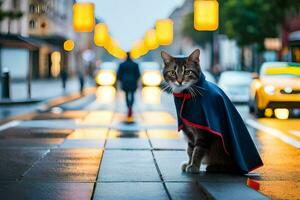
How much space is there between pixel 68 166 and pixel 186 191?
2417 mm

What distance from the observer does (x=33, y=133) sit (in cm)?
1374

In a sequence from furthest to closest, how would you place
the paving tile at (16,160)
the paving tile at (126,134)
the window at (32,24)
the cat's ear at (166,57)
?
1. the window at (32,24)
2. the paving tile at (126,134)
3. the paving tile at (16,160)
4. the cat's ear at (166,57)

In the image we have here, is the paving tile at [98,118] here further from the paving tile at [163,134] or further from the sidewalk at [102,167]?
the paving tile at [163,134]

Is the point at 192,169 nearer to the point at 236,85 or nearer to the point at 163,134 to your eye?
the point at 163,134

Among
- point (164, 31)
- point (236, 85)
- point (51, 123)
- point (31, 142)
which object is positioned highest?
point (164, 31)

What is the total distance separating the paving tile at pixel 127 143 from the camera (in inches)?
438

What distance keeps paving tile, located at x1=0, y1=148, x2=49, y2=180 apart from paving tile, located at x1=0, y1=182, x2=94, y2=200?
0.59m

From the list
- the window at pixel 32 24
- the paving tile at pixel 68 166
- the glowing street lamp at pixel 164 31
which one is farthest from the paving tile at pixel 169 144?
the glowing street lamp at pixel 164 31

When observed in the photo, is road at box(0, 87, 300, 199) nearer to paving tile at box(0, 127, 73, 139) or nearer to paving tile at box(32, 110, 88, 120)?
paving tile at box(0, 127, 73, 139)

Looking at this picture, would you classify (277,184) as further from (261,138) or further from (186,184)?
(261,138)

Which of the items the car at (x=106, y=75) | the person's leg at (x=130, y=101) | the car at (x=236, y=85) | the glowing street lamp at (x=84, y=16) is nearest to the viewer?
the person's leg at (x=130, y=101)

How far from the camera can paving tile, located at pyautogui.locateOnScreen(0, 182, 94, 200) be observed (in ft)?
21.8

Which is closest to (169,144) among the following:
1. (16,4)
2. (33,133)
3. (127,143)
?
(127,143)

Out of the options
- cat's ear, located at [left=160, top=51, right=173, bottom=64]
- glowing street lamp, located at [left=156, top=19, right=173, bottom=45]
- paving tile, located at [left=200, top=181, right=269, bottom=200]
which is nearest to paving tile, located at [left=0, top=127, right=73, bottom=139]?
cat's ear, located at [left=160, top=51, right=173, bottom=64]
